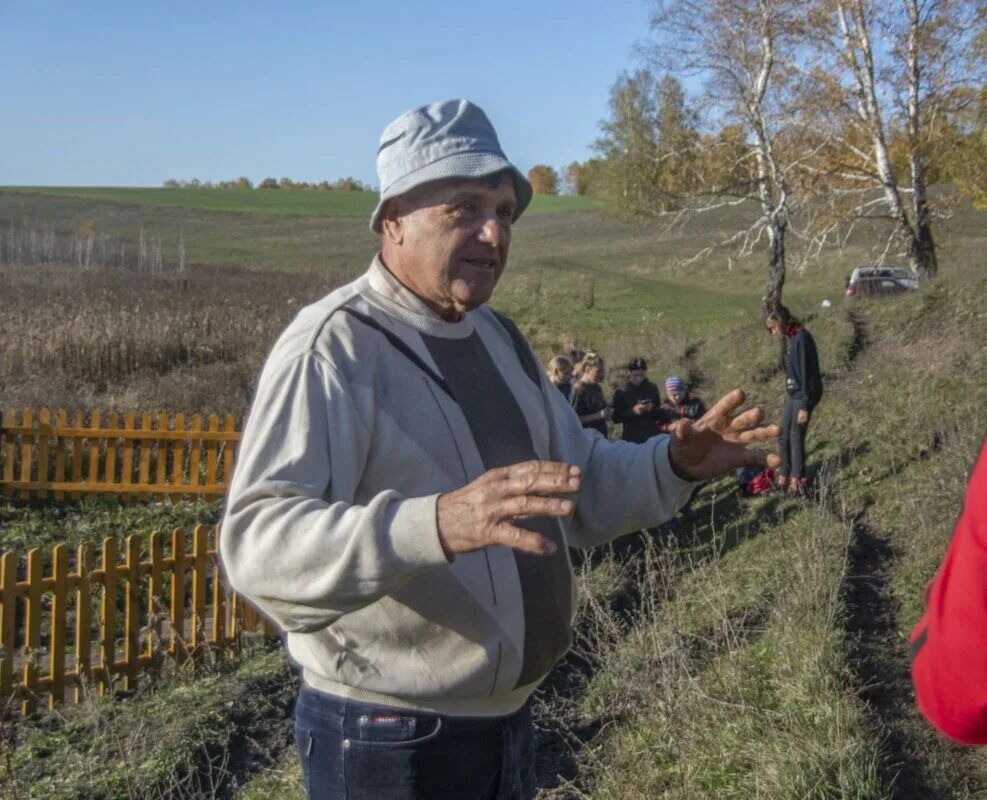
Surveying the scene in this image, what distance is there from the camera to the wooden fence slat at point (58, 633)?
688 cm

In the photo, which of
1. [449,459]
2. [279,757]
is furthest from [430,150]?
[279,757]

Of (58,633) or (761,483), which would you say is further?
(761,483)

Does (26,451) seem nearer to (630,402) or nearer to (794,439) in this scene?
(630,402)

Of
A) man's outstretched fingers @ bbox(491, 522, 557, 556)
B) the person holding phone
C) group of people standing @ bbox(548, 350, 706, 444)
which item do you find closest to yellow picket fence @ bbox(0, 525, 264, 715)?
group of people standing @ bbox(548, 350, 706, 444)

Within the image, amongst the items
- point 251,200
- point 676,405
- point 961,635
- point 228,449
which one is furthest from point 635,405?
point 251,200

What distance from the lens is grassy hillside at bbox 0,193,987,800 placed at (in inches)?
172

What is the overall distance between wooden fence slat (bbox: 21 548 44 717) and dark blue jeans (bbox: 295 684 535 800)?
4.92 meters

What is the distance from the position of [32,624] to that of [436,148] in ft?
18.3

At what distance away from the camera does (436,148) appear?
7.97ft

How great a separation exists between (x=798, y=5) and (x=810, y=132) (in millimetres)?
2204

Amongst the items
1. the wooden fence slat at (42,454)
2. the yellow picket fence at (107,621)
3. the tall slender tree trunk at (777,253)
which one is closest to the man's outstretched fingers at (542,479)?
the yellow picket fence at (107,621)

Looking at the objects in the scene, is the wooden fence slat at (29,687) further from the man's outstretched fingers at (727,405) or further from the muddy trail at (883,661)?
the man's outstretched fingers at (727,405)

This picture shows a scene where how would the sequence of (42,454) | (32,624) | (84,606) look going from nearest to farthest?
(32,624)
(84,606)
(42,454)

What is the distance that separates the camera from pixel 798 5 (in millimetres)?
21172
